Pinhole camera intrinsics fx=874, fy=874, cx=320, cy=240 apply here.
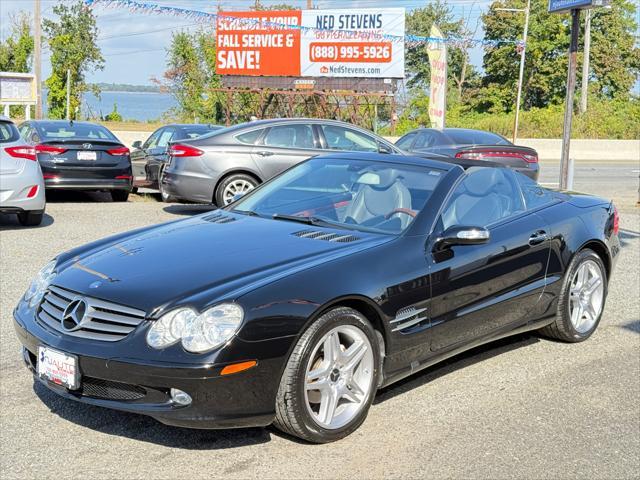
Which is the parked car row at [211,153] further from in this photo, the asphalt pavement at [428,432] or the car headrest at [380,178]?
the asphalt pavement at [428,432]

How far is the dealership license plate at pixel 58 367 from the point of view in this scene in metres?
4.23

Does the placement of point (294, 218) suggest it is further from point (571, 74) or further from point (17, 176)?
point (571, 74)

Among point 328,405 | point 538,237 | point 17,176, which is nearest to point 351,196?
point 538,237

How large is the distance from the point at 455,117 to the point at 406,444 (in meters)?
53.0

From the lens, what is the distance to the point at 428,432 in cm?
468

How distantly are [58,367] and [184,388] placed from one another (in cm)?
73

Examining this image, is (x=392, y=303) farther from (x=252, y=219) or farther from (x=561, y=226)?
(x=561, y=226)

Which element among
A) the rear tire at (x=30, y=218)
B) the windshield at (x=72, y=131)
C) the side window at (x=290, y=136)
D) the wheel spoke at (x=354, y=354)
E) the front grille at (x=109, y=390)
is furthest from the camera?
the windshield at (x=72, y=131)

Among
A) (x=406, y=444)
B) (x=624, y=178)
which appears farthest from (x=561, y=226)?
(x=624, y=178)

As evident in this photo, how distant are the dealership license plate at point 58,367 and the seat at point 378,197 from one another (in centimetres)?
203

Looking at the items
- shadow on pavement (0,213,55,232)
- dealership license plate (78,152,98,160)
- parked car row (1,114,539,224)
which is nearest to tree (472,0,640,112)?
parked car row (1,114,539,224)

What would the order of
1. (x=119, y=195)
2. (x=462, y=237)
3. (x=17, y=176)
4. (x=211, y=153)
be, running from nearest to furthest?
1. (x=462, y=237)
2. (x=17, y=176)
3. (x=211, y=153)
4. (x=119, y=195)

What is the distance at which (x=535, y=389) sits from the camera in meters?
5.50

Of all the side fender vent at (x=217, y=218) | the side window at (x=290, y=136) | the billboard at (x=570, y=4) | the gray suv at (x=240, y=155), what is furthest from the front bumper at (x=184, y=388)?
the billboard at (x=570, y=4)
